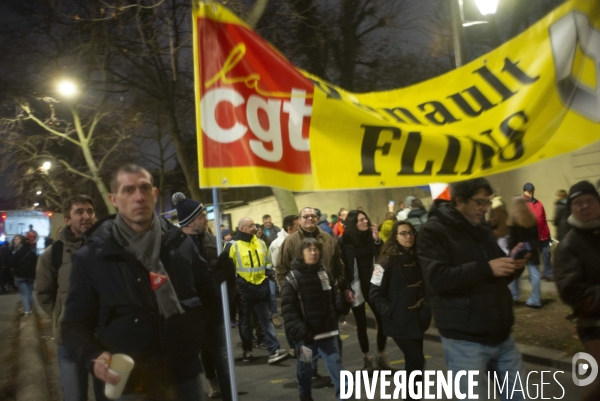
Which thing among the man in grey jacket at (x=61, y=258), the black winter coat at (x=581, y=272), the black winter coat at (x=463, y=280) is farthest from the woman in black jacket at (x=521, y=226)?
the man in grey jacket at (x=61, y=258)

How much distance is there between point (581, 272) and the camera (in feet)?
12.7

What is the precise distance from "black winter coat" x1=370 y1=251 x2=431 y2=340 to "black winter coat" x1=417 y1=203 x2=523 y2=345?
133 cm

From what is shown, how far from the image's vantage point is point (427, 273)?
12.0ft

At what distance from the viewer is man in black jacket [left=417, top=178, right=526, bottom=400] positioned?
3502mm

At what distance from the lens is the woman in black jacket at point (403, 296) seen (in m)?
5.06

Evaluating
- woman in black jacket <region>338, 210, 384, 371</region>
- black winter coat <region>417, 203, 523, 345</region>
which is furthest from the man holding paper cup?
woman in black jacket <region>338, 210, 384, 371</region>

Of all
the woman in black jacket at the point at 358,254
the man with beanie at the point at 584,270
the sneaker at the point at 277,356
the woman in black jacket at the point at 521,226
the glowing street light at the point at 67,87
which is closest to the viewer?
the woman in black jacket at the point at 521,226

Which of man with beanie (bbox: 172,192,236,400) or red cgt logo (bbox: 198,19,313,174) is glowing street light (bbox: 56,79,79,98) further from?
red cgt logo (bbox: 198,19,313,174)

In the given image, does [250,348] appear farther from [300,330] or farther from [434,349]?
[300,330]

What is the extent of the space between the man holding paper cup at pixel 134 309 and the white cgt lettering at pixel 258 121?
0.61 meters

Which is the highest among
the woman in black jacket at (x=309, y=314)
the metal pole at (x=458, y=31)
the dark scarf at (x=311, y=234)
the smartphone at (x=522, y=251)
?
the metal pole at (x=458, y=31)

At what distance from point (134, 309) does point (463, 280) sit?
6.19 ft

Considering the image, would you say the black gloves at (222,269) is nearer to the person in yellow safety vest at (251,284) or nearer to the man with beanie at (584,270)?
the man with beanie at (584,270)

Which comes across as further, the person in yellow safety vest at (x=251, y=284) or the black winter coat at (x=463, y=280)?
the person in yellow safety vest at (x=251, y=284)
